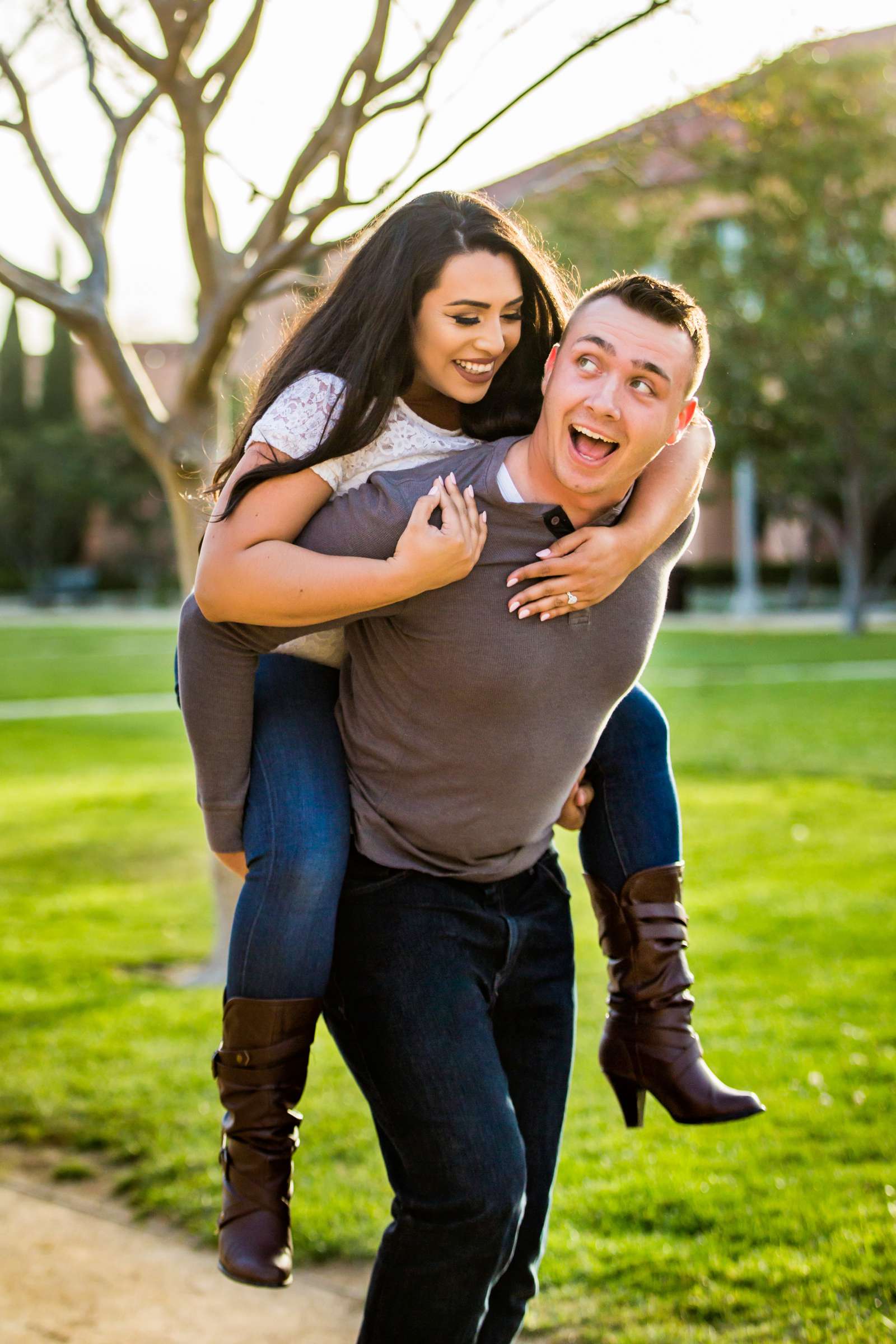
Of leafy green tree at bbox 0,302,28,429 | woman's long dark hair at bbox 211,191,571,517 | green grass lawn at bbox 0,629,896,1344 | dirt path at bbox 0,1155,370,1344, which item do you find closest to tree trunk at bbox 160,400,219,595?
green grass lawn at bbox 0,629,896,1344

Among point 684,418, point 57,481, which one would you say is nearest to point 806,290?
point 684,418

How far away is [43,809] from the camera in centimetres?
1099

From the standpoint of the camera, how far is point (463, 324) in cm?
239

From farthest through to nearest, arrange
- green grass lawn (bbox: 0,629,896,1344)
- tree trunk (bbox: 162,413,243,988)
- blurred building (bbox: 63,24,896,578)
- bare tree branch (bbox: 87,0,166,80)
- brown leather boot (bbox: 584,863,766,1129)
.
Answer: blurred building (bbox: 63,24,896,578), tree trunk (bbox: 162,413,243,988), bare tree branch (bbox: 87,0,166,80), green grass lawn (bbox: 0,629,896,1344), brown leather boot (bbox: 584,863,766,1129)

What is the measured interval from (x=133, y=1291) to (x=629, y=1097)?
5.59 feet

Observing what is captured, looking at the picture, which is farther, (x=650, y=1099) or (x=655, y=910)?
(x=650, y=1099)

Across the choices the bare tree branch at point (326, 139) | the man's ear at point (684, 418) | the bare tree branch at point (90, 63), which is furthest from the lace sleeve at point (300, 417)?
the bare tree branch at point (90, 63)

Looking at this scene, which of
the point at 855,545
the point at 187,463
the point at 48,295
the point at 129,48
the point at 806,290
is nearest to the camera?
the point at 129,48

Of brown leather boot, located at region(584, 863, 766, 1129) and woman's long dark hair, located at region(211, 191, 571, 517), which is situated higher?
woman's long dark hair, located at region(211, 191, 571, 517)

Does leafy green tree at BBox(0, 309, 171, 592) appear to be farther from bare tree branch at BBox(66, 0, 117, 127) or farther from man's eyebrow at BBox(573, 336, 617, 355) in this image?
man's eyebrow at BBox(573, 336, 617, 355)

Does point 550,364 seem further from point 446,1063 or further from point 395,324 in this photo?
point 446,1063

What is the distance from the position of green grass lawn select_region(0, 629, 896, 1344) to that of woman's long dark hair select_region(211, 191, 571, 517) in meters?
2.25

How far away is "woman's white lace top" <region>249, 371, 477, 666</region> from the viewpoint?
2227 mm

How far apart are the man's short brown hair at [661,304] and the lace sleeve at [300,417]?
15.9 inches
